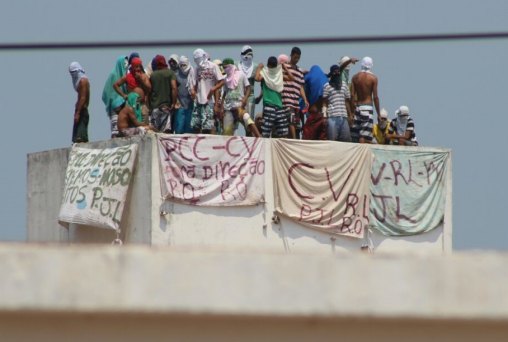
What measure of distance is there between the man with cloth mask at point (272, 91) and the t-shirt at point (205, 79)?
0.54 metres

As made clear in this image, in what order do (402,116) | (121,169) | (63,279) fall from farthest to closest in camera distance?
1. (402,116)
2. (121,169)
3. (63,279)

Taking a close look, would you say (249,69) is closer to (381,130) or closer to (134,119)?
(134,119)

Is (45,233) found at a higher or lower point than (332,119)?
lower

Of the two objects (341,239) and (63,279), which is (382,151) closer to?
(341,239)

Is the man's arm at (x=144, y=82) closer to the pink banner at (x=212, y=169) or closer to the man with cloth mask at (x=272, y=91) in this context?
the pink banner at (x=212, y=169)

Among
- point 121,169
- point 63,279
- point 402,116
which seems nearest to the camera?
point 63,279

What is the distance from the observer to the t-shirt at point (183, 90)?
19453 millimetres

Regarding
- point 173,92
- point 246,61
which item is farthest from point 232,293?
point 246,61

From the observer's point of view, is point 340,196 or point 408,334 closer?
point 408,334

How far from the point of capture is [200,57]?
63.5ft

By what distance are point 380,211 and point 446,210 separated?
1255 millimetres

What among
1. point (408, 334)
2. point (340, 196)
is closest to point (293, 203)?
point (340, 196)

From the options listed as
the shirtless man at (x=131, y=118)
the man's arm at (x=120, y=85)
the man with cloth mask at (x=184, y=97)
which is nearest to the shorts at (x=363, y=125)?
the man with cloth mask at (x=184, y=97)

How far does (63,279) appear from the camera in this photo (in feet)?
18.4
